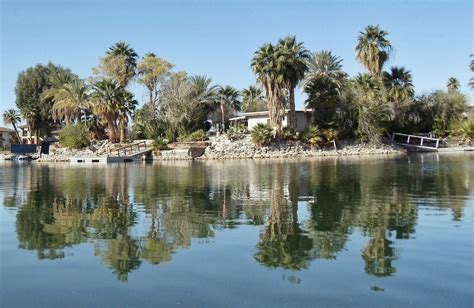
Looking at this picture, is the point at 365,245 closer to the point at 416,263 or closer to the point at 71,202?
the point at 416,263

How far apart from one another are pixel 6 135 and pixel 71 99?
157ft

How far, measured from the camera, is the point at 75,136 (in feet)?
201

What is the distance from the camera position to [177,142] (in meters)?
59.1

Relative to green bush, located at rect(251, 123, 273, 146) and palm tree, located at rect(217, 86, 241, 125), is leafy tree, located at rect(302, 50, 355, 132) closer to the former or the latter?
green bush, located at rect(251, 123, 273, 146)

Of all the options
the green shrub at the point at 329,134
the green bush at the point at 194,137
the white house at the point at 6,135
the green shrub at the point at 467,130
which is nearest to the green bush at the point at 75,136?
the green bush at the point at 194,137

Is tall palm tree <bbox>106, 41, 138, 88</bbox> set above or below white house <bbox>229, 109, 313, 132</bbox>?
above

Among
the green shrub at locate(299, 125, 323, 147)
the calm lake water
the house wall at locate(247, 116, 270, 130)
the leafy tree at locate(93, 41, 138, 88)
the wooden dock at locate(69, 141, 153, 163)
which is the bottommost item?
the calm lake water

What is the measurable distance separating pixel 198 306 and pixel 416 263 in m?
4.31

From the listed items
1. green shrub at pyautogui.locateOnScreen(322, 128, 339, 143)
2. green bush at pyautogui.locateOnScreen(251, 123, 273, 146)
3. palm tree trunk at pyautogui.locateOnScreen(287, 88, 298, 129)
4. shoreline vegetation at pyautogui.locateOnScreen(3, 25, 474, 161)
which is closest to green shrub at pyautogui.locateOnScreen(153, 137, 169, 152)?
shoreline vegetation at pyautogui.locateOnScreen(3, 25, 474, 161)

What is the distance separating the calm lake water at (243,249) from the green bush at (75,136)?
42549 mm

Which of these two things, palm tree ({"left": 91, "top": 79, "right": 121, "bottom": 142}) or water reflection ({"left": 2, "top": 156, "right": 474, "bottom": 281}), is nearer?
water reflection ({"left": 2, "top": 156, "right": 474, "bottom": 281})

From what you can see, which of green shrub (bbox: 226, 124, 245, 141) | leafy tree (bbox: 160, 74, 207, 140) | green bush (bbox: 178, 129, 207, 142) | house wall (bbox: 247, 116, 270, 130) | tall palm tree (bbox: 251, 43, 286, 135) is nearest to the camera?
tall palm tree (bbox: 251, 43, 286, 135)

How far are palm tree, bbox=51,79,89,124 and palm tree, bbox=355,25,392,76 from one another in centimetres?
3549

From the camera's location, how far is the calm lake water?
7.52 metres
